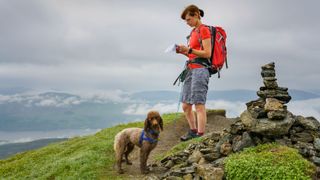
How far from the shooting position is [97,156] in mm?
21953

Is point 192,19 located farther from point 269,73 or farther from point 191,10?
point 269,73

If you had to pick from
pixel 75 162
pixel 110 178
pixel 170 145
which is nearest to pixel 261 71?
pixel 110 178

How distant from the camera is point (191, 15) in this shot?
18.2 meters

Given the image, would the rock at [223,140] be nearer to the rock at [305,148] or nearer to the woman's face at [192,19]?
the rock at [305,148]

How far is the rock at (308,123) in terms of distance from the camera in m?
15.6

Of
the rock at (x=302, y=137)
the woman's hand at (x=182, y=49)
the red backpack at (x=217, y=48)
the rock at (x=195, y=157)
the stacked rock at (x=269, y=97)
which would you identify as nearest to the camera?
the rock at (x=302, y=137)

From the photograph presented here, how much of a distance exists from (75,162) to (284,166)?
40.7ft

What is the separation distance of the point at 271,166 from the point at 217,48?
22.6 ft

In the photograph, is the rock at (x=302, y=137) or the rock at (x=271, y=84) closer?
the rock at (x=302, y=137)

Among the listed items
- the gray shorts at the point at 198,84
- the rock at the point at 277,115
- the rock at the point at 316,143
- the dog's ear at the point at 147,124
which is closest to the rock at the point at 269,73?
the rock at the point at 277,115

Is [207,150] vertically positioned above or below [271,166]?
above

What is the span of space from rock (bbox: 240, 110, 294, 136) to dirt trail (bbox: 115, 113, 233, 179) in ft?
15.6

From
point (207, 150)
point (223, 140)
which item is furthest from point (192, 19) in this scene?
point (207, 150)

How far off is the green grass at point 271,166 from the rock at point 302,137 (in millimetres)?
1139
